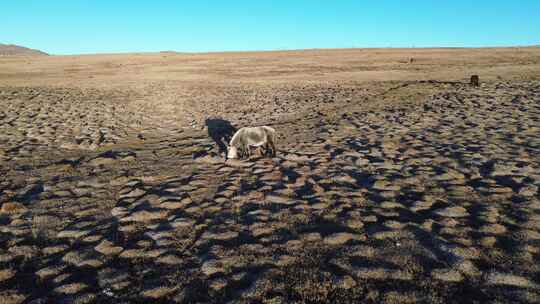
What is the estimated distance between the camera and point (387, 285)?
340 centimetres

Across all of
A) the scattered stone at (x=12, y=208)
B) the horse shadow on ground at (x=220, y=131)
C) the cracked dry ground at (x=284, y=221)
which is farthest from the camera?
the horse shadow on ground at (x=220, y=131)

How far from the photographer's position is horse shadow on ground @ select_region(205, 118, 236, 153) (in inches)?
377

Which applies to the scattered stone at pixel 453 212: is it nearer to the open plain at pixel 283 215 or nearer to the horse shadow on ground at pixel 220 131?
the open plain at pixel 283 215

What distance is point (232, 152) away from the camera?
7832mm

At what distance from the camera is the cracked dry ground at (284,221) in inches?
136

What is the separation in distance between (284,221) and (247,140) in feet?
11.1

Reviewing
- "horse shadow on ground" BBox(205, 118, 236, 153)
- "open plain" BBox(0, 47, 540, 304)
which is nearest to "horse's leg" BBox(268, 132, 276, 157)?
"open plain" BBox(0, 47, 540, 304)

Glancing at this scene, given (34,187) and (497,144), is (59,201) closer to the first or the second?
(34,187)

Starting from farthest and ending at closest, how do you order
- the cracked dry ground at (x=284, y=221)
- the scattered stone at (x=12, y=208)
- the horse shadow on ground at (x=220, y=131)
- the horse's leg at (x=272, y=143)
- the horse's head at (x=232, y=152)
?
the horse shadow on ground at (x=220, y=131) < the horse's leg at (x=272, y=143) < the horse's head at (x=232, y=152) < the scattered stone at (x=12, y=208) < the cracked dry ground at (x=284, y=221)

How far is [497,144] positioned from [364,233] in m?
5.49

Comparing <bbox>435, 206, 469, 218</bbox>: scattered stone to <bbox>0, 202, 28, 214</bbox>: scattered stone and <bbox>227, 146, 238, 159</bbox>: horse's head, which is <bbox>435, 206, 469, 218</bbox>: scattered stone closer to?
<bbox>227, 146, 238, 159</bbox>: horse's head

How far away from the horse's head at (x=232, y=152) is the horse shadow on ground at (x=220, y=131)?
2.81 feet

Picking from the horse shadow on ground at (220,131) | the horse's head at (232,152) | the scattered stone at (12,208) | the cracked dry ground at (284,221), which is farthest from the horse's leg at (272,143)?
the scattered stone at (12,208)

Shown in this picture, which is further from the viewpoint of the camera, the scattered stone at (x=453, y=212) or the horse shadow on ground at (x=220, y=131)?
the horse shadow on ground at (x=220, y=131)
